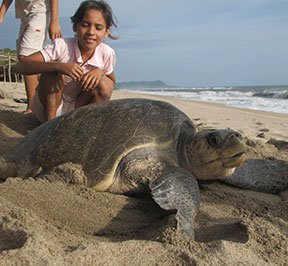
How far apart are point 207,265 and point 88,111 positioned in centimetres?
145

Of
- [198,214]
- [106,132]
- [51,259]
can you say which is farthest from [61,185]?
[51,259]

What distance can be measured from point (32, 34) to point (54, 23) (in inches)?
14.4

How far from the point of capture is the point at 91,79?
3.07 m

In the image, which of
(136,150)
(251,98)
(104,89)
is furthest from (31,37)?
(251,98)

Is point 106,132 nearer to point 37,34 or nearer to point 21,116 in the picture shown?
point 21,116

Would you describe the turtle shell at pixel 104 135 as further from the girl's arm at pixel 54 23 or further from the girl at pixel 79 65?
the girl's arm at pixel 54 23

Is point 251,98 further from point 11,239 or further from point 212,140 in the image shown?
point 11,239

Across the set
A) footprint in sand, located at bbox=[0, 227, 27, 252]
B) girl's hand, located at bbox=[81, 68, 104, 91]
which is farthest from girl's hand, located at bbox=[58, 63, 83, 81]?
footprint in sand, located at bbox=[0, 227, 27, 252]

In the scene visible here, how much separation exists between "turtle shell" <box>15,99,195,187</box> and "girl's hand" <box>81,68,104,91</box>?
1.96 ft

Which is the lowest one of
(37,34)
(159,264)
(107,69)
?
(159,264)

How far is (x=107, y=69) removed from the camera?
3.40m

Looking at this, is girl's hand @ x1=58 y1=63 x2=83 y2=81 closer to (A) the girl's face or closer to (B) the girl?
(B) the girl

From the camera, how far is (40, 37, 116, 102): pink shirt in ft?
10.4

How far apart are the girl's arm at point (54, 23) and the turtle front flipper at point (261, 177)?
2416 mm
